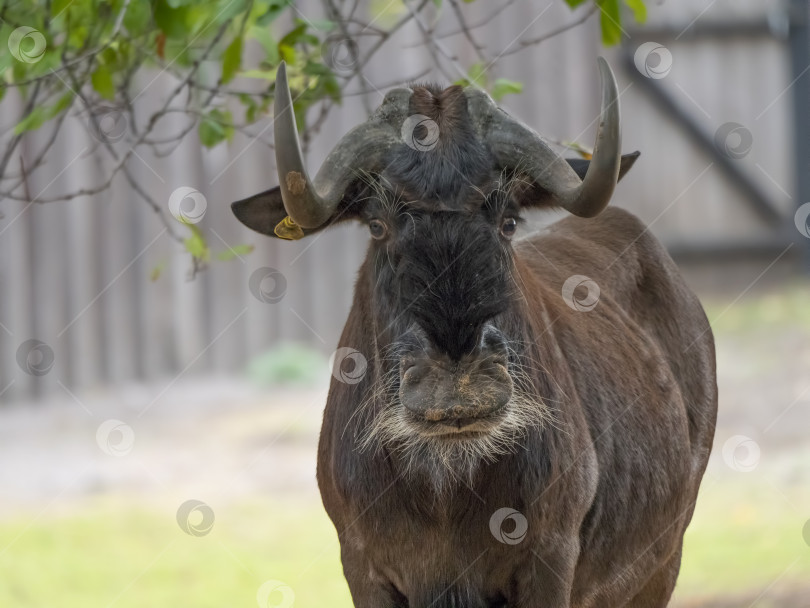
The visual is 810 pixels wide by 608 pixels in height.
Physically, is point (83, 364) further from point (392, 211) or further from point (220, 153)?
point (392, 211)

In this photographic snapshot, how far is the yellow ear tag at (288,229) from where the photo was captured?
4.61 meters

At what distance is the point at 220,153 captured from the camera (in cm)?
1377

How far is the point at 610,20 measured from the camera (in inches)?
207

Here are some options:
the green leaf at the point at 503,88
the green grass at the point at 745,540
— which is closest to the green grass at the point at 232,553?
the green grass at the point at 745,540

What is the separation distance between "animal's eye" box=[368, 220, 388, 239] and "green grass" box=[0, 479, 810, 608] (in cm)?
544

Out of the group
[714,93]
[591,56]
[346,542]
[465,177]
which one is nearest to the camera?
[465,177]

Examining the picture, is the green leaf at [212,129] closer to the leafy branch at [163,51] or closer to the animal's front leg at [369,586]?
the leafy branch at [163,51]

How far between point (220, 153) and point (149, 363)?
270cm

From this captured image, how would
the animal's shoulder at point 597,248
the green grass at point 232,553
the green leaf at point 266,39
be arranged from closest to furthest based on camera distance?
1. the green leaf at point 266,39
2. the animal's shoulder at point 597,248
3. the green grass at point 232,553

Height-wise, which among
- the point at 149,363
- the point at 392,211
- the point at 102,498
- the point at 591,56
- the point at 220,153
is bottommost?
the point at 102,498

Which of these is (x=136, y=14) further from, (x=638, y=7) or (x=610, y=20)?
(x=638, y=7)

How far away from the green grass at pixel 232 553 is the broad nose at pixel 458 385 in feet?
18.8

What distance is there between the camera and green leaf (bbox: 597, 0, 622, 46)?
504 cm

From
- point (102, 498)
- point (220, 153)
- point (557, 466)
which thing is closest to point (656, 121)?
point (220, 153)
